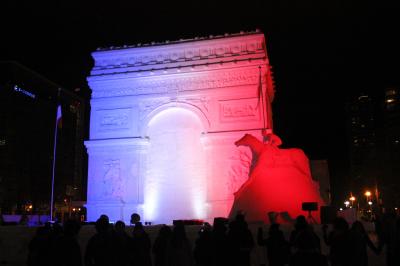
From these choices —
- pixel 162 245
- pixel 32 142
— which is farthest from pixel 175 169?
pixel 32 142

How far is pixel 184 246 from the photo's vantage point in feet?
27.7

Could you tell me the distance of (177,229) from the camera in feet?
27.8

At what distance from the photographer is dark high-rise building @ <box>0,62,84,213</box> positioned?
2562 inches

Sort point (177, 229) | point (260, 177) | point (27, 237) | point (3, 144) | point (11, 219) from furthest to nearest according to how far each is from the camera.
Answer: point (3, 144)
point (11, 219)
point (260, 177)
point (27, 237)
point (177, 229)

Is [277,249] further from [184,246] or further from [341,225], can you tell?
[184,246]

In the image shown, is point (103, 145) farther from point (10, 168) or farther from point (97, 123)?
point (10, 168)

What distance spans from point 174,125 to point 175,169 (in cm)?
296

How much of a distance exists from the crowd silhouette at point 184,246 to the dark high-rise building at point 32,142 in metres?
53.1

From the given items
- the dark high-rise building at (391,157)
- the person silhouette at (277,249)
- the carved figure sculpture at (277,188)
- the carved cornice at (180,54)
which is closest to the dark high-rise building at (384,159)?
the dark high-rise building at (391,157)

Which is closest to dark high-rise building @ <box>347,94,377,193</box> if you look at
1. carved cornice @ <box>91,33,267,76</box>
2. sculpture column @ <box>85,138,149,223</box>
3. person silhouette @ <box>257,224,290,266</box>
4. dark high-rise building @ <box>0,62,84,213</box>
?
dark high-rise building @ <box>0,62,84,213</box>

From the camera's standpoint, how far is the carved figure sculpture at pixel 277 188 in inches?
723

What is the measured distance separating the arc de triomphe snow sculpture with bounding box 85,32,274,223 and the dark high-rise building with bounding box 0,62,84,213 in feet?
104

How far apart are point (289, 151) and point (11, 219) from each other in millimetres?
19575

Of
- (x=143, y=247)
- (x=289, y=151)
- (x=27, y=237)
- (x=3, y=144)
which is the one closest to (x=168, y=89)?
(x=289, y=151)
